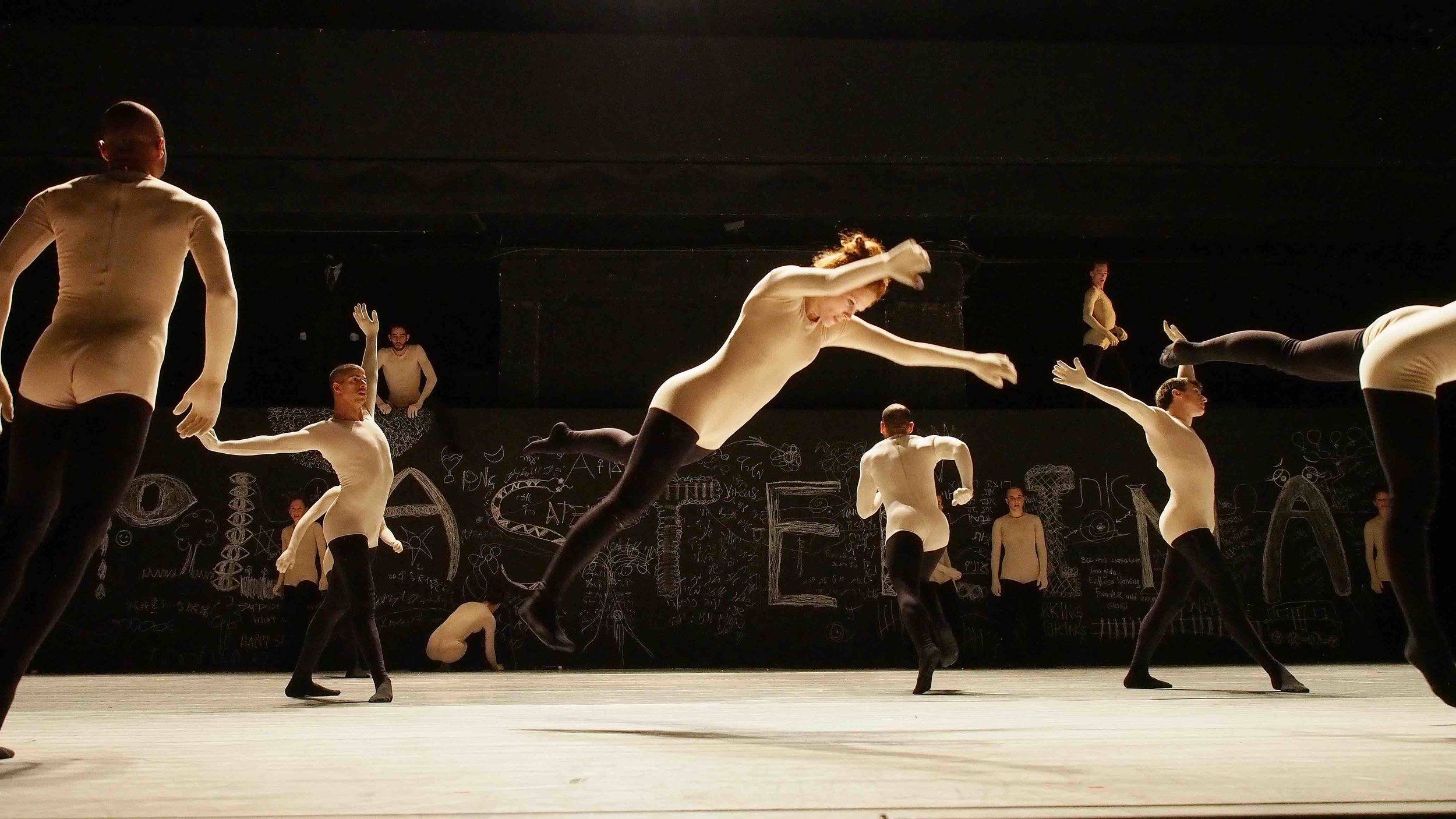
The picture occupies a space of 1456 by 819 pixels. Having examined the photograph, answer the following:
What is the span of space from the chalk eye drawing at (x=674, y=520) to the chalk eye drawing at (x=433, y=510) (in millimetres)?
1898

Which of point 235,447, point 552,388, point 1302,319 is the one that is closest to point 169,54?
point 552,388

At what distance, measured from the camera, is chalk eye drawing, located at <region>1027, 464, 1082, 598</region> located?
10.6 m

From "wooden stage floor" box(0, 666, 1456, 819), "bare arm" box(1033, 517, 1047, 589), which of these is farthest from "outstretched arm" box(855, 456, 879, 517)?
"bare arm" box(1033, 517, 1047, 589)

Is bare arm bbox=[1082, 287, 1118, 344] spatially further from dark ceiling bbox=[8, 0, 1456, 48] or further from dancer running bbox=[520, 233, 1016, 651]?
dancer running bbox=[520, 233, 1016, 651]

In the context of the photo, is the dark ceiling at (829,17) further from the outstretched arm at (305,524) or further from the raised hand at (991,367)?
the raised hand at (991,367)

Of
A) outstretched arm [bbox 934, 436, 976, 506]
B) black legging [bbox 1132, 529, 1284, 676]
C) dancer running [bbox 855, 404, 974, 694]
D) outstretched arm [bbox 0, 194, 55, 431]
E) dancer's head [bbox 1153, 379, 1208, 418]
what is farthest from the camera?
outstretched arm [bbox 934, 436, 976, 506]

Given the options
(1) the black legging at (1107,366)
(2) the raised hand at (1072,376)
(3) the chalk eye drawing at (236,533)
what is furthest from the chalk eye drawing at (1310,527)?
(3) the chalk eye drawing at (236,533)

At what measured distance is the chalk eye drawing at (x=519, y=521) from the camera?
1044cm

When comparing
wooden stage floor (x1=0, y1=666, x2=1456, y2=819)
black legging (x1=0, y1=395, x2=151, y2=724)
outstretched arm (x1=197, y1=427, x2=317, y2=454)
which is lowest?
wooden stage floor (x1=0, y1=666, x2=1456, y2=819)

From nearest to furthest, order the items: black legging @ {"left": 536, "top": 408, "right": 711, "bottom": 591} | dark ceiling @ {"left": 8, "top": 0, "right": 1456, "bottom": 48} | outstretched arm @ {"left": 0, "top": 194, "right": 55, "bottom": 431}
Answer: outstretched arm @ {"left": 0, "top": 194, "right": 55, "bottom": 431}
black legging @ {"left": 536, "top": 408, "right": 711, "bottom": 591}
dark ceiling @ {"left": 8, "top": 0, "right": 1456, "bottom": 48}

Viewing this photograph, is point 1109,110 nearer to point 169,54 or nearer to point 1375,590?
point 1375,590

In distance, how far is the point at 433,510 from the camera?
34.2ft

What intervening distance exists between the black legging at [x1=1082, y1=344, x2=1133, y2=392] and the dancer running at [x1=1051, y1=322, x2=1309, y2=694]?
464 centimetres

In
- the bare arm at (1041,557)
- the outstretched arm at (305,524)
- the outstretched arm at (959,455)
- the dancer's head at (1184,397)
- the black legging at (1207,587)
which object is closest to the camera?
the black legging at (1207,587)
